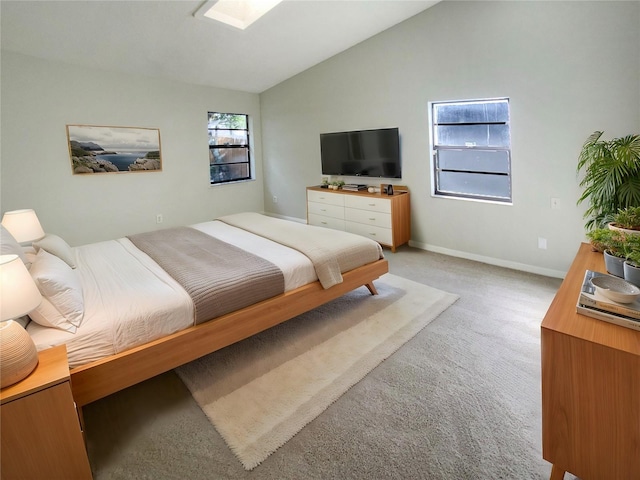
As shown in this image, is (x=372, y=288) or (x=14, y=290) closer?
(x=14, y=290)

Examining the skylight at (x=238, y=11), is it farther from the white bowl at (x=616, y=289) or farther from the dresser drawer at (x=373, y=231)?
the white bowl at (x=616, y=289)

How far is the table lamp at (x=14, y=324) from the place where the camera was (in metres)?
1.35

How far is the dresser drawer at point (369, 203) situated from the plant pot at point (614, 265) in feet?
9.14

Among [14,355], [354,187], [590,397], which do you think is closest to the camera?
[590,397]

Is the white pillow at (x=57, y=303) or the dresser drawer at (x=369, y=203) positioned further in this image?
the dresser drawer at (x=369, y=203)

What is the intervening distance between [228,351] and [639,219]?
2594 mm

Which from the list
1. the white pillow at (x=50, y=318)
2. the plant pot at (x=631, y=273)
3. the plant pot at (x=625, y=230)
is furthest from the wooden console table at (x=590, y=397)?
the white pillow at (x=50, y=318)

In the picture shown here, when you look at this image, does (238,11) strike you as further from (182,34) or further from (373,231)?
(373,231)

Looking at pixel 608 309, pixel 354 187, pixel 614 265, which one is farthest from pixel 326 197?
pixel 608 309

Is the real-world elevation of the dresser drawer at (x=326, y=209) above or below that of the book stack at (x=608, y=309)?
above

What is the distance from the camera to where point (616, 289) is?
4.87ft

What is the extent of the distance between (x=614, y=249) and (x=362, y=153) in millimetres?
3606

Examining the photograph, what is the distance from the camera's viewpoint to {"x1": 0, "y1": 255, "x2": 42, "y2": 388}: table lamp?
1349 mm

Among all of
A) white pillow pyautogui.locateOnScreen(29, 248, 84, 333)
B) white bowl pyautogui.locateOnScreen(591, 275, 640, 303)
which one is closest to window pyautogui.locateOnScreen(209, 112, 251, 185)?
white pillow pyautogui.locateOnScreen(29, 248, 84, 333)
